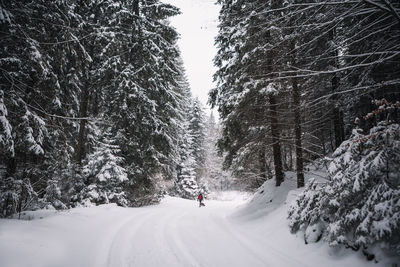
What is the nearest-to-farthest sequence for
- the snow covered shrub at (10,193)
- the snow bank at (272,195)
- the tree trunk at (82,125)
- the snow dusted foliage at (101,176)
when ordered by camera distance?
the snow covered shrub at (10,193) → the snow bank at (272,195) → the snow dusted foliage at (101,176) → the tree trunk at (82,125)

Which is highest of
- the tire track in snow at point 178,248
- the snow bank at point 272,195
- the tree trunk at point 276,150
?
the tree trunk at point 276,150

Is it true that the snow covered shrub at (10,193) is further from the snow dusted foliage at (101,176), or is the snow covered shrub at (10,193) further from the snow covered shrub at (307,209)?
the snow covered shrub at (307,209)

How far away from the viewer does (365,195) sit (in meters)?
3.99

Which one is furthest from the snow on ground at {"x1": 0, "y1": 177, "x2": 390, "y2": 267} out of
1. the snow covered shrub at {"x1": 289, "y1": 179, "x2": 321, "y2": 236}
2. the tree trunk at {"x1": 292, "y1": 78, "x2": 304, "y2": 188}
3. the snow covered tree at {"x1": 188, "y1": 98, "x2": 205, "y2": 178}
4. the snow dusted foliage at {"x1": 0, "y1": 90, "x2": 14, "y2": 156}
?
the snow covered tree at {"x1": 188, "y1": 98, "x2": 205, "y2": 178}

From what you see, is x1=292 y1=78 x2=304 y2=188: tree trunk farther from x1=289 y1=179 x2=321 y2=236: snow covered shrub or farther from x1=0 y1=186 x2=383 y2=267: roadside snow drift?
x1=289 y1=179 x2=321 y2=236: snow covered shrub

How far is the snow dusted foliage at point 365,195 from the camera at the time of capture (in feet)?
11.2

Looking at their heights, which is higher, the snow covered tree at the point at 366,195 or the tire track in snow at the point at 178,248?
the snow covered tree at the point at 366,195

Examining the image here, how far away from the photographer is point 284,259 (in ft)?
15.4

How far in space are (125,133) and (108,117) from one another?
5.02 feet

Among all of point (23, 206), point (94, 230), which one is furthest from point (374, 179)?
point (23, 206)

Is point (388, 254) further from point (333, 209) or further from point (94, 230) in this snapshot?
point (94, 230)

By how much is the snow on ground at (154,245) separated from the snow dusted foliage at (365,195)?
0.48m

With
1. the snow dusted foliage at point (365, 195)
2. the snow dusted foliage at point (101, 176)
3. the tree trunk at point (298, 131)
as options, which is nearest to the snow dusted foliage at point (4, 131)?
the snow dusted foliage at point (365, 195)

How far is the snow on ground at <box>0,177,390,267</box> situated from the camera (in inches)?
169
